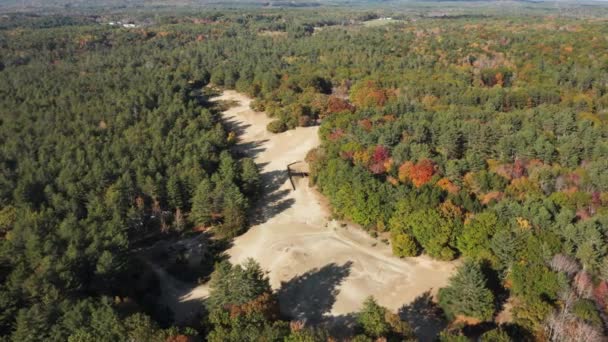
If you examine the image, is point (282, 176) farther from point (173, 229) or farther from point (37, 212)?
point (37, 212)

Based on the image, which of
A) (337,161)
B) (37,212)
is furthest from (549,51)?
(37,212)

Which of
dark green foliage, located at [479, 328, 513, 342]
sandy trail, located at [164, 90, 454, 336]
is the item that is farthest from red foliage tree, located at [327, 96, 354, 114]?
dark green foliage, located at [479, 328, 513, 342]

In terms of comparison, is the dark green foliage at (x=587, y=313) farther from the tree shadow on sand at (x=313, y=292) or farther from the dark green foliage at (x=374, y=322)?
the tree shadow on sand at (x=313, y=292)

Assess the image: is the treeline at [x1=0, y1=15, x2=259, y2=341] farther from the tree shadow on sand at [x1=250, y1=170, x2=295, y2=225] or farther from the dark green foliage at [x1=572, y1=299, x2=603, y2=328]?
the dark green foliage at [x1=572, y1=299, x2=603, y2=328]

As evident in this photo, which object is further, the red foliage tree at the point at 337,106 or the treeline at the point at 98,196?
the red foliage tree at the point at 337,106

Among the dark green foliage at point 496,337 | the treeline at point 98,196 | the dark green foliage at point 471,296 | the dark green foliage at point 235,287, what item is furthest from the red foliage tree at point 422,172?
the dark green foliage at point 235,287

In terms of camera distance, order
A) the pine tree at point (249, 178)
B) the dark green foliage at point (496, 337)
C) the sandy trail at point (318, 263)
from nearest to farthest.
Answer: the dark green foliage at point (496, 337)
the sandy trail at point (318, 263)
the pine tree at point (249, 178)

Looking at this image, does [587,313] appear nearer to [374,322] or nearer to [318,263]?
[374,322]

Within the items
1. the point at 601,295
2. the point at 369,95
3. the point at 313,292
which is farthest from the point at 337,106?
the point at 601,295
